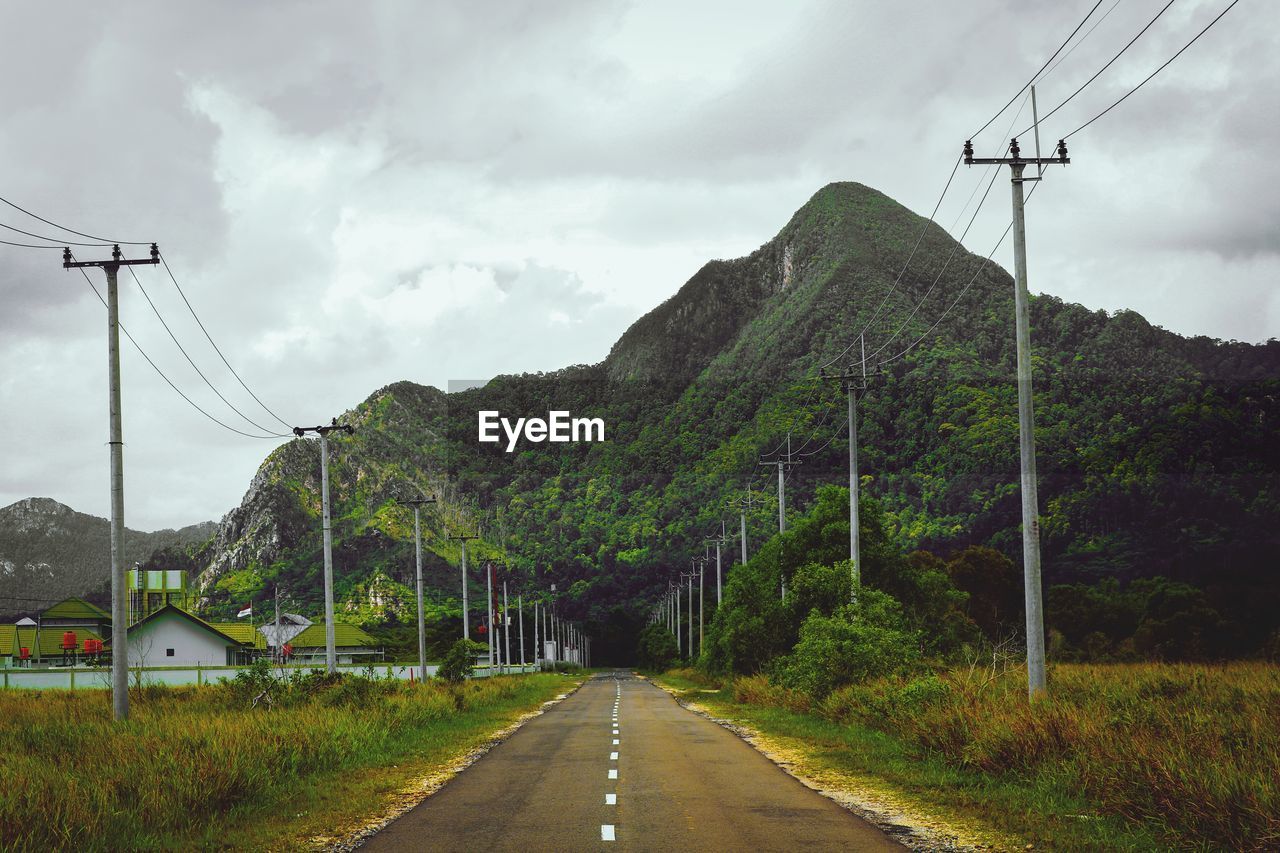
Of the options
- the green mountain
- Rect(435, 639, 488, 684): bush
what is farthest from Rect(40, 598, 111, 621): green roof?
Rect(435, 639, 488, 684): bush

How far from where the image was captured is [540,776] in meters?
19.2

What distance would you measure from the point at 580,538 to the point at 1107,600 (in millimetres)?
Answer: 62312

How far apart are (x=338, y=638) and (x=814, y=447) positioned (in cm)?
4648

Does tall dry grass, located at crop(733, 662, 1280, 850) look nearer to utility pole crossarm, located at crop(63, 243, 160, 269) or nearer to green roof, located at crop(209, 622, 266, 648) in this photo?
utility pole crossarm, located at crop(63, 243, 160, 269)

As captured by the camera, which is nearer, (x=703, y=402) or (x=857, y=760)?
(x=857, y=760)

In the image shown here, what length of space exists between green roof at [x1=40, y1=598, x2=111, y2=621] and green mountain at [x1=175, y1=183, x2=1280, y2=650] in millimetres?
30451

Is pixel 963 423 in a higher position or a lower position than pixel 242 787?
higher

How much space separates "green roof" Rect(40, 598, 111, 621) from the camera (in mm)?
97750

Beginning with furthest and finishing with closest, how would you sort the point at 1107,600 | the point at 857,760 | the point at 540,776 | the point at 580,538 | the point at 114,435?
1. the point at 580,538
2. the point at 1107,600
3. the point at 114,435
4. the point at 857,760
5. the point at 540,776

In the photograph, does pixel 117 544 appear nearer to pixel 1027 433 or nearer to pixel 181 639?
pixel 1027 433

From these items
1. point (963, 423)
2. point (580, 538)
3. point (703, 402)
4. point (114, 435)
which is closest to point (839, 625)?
point (114, 435)

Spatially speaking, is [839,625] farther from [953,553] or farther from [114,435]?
[953,553]

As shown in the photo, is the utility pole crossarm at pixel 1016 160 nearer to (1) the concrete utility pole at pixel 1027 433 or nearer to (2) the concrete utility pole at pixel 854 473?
(1) the concrete utility pole at pixel 1027 433

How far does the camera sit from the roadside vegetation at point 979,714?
12227 millimetres
